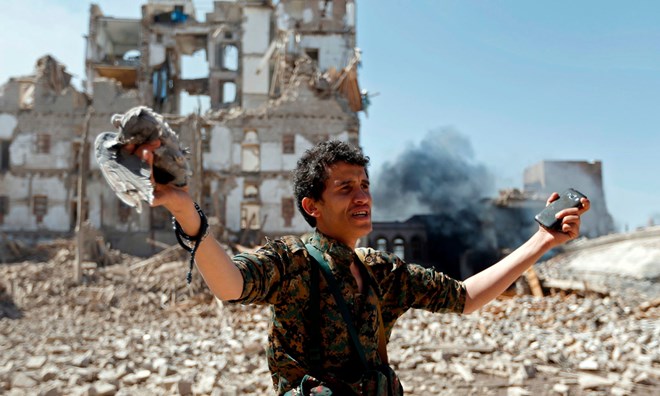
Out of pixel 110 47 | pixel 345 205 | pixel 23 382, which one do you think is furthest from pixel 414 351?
pixel 110 47

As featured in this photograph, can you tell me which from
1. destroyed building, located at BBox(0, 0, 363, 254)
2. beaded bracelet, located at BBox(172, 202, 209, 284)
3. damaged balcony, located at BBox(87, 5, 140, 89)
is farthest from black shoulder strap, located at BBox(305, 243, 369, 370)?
damaged balcony, located at BBox(87, 5, 140, 89)

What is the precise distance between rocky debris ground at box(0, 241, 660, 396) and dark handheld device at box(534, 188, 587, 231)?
11.5ft

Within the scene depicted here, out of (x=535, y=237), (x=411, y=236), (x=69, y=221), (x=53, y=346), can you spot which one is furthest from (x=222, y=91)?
(x=535, y=237)

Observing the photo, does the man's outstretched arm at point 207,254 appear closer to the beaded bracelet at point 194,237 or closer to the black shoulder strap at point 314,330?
the beaded bracelet at point 194,237

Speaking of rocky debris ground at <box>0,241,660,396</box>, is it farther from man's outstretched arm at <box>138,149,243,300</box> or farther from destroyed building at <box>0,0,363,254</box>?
destroyed building at <box>0,0,363,254</box>

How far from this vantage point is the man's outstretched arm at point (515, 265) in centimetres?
266

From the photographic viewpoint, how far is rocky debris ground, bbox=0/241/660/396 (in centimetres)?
594

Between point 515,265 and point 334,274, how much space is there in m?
1.02

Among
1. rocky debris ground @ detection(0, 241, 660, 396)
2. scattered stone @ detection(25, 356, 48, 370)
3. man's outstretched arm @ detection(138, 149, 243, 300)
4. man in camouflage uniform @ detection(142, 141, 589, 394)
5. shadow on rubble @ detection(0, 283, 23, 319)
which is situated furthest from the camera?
shadow on rubble @ detection(0, 283, 23, 319)

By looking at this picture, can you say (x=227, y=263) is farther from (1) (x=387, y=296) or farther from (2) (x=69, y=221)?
(2) (x=69, y=221)

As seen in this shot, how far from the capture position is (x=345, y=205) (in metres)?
2.40

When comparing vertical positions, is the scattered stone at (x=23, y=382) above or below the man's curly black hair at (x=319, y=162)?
below

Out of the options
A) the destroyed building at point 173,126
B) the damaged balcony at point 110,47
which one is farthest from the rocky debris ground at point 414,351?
the damaged balcony at point 110,47

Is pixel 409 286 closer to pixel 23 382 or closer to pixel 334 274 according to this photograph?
pixel 334 274
